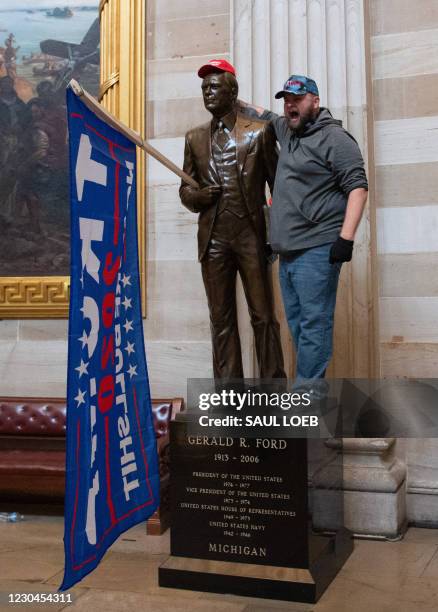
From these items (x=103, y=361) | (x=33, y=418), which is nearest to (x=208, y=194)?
(x=103, y=361)

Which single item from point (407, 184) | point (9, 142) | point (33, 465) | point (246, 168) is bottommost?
point (33, 465)

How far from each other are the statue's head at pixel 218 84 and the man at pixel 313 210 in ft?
1.25

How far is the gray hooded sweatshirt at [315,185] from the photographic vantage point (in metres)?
3.88

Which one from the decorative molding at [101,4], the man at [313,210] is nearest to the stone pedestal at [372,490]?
the man at [313,210]

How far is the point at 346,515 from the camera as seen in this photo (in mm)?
4848

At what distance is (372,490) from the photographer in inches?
191

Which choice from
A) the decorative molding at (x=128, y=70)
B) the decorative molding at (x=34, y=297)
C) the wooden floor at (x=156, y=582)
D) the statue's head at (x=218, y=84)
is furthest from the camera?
the decorative molding at (x=34, y=297)

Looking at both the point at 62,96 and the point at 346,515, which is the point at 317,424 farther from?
the point at 62,96

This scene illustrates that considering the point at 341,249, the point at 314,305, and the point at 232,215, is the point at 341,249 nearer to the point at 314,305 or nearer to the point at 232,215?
the point at 314,305

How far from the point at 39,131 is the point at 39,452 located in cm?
298

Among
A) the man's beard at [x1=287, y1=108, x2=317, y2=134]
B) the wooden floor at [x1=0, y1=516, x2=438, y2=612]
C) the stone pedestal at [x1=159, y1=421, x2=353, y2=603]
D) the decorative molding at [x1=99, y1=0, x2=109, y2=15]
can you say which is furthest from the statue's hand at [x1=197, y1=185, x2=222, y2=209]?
the decorative molding at [x1=99, y1=0, x2=109, y2=15]

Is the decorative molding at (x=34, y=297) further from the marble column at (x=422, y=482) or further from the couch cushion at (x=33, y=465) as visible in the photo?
the marble column at (x=422, y=482)

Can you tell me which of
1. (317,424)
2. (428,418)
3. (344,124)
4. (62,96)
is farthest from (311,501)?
(62,96)

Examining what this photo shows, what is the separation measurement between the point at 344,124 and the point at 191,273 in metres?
1.76
